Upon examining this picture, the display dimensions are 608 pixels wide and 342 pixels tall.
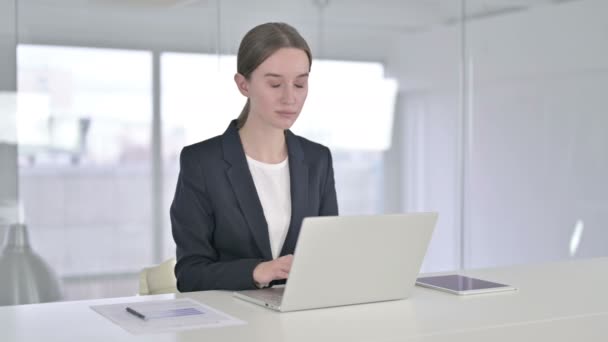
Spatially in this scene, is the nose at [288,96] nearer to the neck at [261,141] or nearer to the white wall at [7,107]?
the neck at [261,141]

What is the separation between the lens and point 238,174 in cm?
288

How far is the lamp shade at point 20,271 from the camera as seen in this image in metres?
4.59

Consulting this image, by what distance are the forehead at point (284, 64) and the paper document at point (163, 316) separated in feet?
2.58

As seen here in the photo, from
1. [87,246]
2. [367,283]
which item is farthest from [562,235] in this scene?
[367,283]

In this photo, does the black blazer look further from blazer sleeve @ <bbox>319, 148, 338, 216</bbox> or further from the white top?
blazer sleeve @ <bbox>319, 148, 338, 216</bbox>

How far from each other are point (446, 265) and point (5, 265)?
2.72 metres

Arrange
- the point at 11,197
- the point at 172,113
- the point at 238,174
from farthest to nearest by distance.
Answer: the point at 172,113, the point at 11,197, the point at 238,174

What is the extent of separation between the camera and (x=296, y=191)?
2.94 meters

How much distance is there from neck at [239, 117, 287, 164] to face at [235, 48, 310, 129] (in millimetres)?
116

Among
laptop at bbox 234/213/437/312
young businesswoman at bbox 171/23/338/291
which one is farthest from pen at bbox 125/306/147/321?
young businesswoman at bbox 171/23/338/291

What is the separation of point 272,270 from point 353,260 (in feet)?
1.02

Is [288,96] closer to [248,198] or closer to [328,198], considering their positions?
[248,198]

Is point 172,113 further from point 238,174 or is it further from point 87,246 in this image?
point 238,174

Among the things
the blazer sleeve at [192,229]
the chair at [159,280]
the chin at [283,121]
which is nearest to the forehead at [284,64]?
the chin at [283,121]
